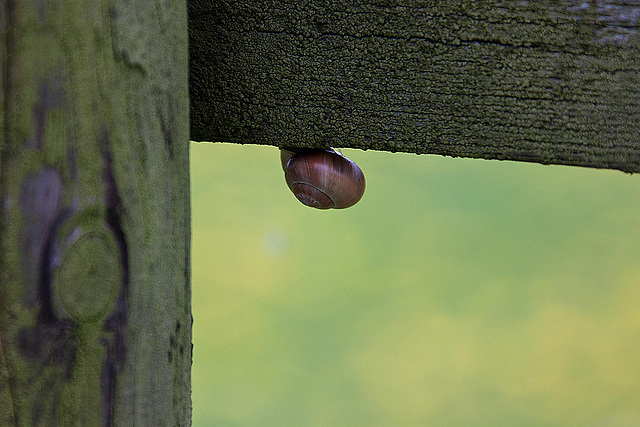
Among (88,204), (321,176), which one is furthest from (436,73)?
(88,204)

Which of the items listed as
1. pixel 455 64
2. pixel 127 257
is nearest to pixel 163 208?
pixel 127 257

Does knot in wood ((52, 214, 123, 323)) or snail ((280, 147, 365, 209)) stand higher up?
snail ((280, 147, 365, 209))

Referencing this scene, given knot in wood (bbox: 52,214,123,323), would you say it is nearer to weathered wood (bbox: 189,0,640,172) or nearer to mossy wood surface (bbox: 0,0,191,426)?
mossy wood surface (bbox: 0,0,191,426)

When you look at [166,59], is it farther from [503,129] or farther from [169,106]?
[503,129]

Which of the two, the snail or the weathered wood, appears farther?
the snail

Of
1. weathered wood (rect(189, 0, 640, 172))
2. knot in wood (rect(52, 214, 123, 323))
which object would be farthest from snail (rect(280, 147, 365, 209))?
knot in wood (rect(52, 214, 123, 323))

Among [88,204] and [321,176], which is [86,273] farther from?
[321,176]

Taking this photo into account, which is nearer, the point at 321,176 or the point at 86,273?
the point at 86,273
